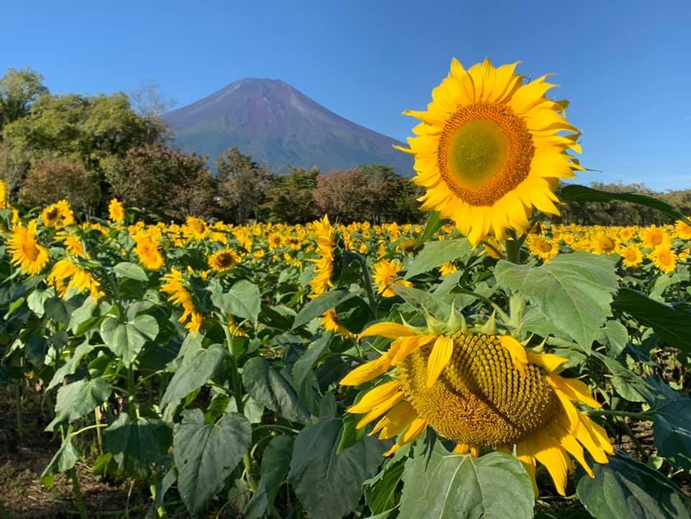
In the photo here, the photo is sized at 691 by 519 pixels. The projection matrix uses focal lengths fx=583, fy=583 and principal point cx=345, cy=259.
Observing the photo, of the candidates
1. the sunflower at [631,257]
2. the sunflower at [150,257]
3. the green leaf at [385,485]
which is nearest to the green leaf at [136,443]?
the green leaf at [385,485]

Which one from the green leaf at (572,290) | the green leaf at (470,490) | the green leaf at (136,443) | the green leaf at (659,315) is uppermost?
the green leaf at (572,290)

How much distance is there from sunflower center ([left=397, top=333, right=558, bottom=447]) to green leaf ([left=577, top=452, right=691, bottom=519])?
0.17 m

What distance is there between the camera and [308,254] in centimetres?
575

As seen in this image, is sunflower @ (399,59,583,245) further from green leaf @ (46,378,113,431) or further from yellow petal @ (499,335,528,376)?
green leaf @ (46,378,113,431)

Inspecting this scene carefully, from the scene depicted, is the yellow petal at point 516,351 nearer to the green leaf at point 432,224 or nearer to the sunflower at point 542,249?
the green leaf at point 432,224

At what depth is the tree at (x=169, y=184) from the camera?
2756 centimetres

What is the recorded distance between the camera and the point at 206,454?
1812mm

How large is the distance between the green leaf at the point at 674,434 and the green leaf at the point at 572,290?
15.4 inches

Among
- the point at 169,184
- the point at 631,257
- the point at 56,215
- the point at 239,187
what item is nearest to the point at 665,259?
the point at 631,257

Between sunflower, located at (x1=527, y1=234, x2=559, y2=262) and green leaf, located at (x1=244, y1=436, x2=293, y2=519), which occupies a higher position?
sunflower, located at (x1=527, y1=234, x2=559, y2=262)

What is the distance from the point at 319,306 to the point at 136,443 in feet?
3.65

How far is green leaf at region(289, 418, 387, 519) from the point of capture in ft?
4.42

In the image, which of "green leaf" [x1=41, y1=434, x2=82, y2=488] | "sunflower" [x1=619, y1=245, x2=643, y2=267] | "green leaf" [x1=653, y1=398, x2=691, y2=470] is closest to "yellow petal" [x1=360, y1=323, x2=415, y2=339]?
"green leaf" [x1=653, y1=398, x2=691, y2=470]

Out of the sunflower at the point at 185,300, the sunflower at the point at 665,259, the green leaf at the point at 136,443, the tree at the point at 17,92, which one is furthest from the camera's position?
the tree at the point at 17,92
